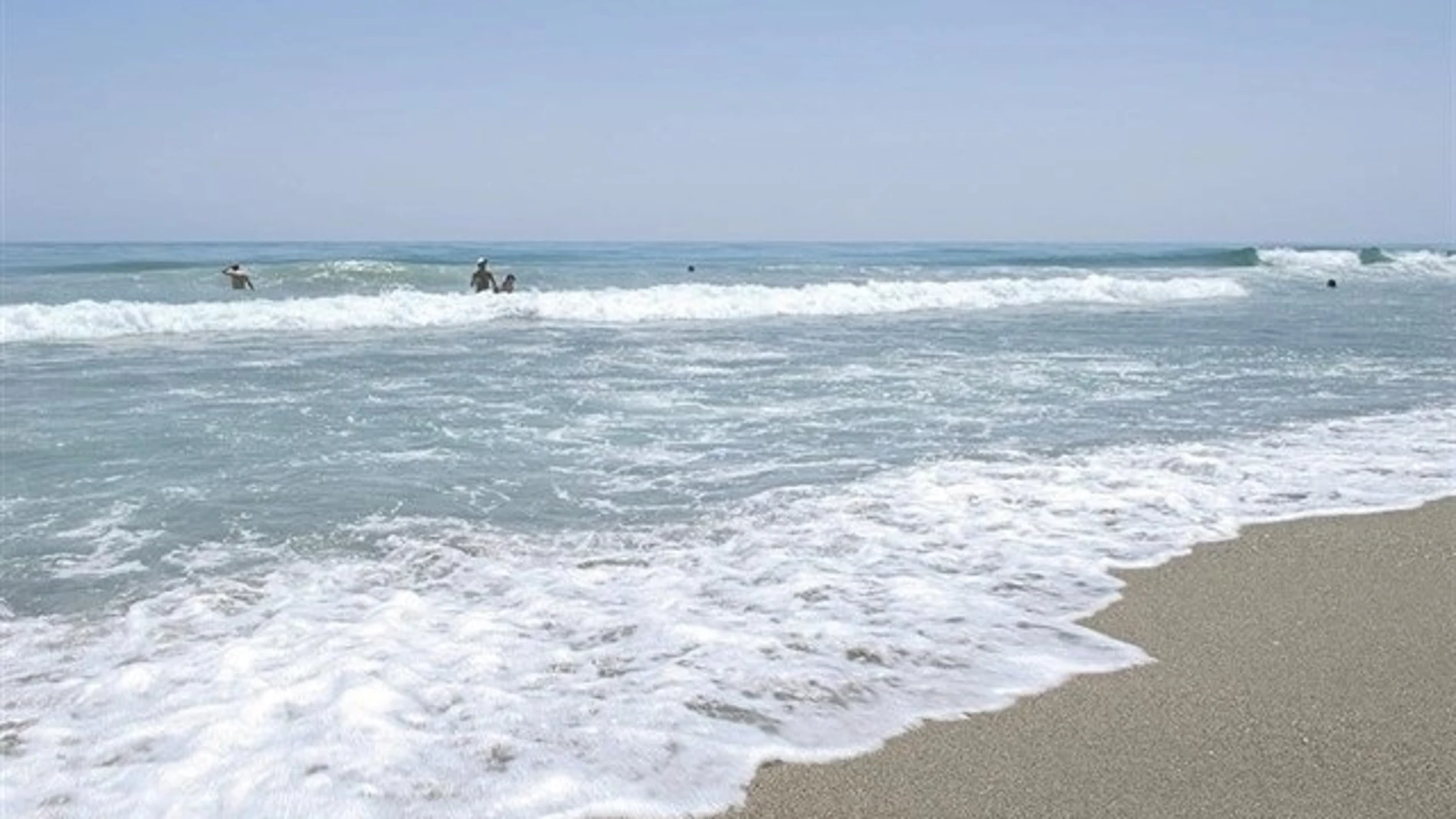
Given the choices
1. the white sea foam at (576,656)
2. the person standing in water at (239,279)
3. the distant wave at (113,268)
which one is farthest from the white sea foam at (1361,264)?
the white sea foam at (576,656)

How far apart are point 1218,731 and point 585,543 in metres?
3.11

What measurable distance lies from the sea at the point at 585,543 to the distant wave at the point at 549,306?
9.91ft

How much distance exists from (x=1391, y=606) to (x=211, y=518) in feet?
18.7

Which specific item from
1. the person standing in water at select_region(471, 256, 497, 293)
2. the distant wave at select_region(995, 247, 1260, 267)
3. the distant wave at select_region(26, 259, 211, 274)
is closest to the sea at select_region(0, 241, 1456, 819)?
the person standing in water at select_region(471, 256, 497, 293)

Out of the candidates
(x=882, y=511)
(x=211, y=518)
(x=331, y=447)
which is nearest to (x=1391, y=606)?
(x=882, y=511)

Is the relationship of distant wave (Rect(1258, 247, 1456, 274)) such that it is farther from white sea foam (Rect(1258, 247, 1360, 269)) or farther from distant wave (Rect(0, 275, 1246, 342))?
distant wave (Rect(0, 275, 1246, 342))

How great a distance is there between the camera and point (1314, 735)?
3268 millimetres

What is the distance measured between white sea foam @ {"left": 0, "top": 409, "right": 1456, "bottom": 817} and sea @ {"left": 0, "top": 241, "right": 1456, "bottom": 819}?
0.02 meters

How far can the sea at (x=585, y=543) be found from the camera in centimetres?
327

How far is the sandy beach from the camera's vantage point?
293 cm

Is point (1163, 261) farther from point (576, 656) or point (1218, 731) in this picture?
point (576, 656)

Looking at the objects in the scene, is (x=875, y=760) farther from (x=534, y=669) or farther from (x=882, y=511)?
(x=882, y=511)

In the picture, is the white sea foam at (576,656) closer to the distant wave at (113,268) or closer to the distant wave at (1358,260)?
the distant wave at (113,268)

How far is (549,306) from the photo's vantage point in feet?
70.4
